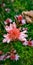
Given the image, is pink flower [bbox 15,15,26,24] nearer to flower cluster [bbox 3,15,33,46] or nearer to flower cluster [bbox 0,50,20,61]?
flower cluster [bbox 3,15,33,46]

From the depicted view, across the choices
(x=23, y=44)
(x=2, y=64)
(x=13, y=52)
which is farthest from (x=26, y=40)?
(x=2, y=64)

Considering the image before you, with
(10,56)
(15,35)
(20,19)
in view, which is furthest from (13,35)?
(20,19)

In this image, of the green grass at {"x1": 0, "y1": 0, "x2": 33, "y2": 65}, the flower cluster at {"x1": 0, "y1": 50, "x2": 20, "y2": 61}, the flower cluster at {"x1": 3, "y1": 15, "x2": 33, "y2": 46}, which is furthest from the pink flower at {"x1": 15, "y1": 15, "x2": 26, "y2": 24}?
the flower cluster at {"x1": 0, "y1": 50, "x2": 20, "y2": 61}

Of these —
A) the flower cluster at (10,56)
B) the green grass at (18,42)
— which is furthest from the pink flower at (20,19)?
the flower cluster at (10,56)

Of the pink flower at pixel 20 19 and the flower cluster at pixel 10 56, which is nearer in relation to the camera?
the flower cluster at pixel 10 56

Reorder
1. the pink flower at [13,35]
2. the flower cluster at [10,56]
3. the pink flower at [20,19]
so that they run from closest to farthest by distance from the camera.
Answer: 1. the flower cluster at [10,56]
2. the pink flower at [13,35]
3. the pink flower at [20,19]

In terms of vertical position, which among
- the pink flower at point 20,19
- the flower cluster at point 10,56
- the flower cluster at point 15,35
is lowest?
the flower cluster at point 10,56

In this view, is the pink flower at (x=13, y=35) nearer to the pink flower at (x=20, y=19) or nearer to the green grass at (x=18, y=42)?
the green grass at (x=18, y=42)

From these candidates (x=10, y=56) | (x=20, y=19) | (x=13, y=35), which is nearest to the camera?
(x=10, y=56)

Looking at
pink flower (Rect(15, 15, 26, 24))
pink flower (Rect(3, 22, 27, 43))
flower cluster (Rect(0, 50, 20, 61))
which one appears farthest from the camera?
pink flower (Rect(15, 15, 26, 24))

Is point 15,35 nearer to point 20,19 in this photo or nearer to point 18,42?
point 18,42

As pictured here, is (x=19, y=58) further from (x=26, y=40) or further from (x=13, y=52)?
(x=26, y=40)

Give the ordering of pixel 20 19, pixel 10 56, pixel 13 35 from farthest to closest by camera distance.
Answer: pixel 20 19 < pixel 13 35 < pixel 10 56
